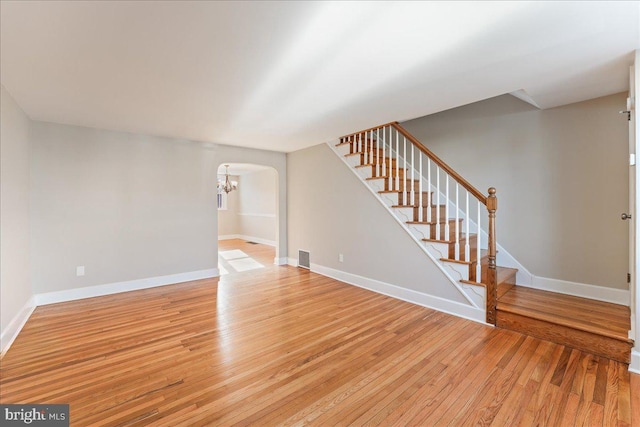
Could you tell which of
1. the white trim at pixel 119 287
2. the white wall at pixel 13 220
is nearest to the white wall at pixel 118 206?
the white trim at pixel 119 287

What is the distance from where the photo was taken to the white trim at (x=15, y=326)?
2305mm

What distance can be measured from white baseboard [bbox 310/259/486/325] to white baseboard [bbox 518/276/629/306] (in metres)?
1.04

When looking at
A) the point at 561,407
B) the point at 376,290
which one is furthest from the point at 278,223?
the point at 561,407

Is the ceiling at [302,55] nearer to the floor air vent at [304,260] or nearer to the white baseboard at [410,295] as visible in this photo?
the white baseboard at [410,295]

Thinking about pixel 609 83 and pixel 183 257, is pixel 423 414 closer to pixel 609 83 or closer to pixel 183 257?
pixel 609 83

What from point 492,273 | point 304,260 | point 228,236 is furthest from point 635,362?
point 228,236

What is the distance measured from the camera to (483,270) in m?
3.03

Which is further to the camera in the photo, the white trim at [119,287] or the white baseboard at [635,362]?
the white trim at [119,287]

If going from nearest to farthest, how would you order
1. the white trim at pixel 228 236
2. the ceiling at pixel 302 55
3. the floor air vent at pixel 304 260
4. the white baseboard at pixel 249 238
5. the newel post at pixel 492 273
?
1. the ceiling at pixel 302 55
2. the newel post at pixel 492 273
3. the floor air vent at pixel 304 260
4. the white baseboard at pixel 249 238
5. the white trim at pixel 228 236

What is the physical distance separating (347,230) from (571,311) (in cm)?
Answer: 270

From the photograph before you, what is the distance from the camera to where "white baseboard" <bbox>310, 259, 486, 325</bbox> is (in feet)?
9.68

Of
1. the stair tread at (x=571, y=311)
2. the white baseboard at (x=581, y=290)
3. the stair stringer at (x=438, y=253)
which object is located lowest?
the stair tread at (x=571, y=311)

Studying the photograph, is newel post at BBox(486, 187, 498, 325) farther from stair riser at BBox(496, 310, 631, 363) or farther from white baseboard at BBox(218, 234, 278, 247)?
white baseboard at BBox(218, 234, 278, 247)

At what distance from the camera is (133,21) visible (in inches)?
61.3
